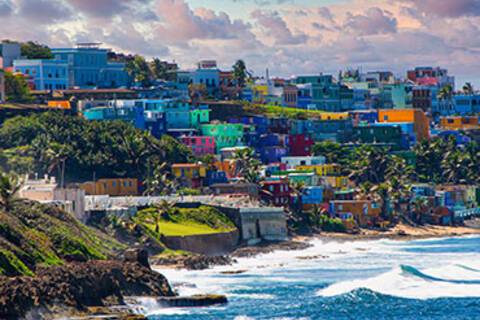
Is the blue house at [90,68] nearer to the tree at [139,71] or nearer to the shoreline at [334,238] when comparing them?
the tree at [139,71]

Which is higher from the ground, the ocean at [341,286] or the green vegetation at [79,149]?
the green vegetation at [79,149]

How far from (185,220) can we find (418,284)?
27433mm

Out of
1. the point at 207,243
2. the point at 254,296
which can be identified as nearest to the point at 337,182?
the point at 207,243

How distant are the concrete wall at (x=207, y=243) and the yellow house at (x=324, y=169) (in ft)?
114

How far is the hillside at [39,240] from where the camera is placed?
247 ft

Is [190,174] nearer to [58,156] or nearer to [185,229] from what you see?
[58,156]

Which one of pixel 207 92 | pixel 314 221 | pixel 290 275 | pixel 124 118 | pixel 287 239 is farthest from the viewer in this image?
pixel 207 92

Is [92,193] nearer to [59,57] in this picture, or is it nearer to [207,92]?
[59,57]

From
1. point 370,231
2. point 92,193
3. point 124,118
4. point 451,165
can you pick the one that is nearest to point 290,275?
point 92,193

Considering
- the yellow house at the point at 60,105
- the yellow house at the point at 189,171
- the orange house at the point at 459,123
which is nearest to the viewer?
the yellow house at the point at 189,171

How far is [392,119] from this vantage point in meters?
185

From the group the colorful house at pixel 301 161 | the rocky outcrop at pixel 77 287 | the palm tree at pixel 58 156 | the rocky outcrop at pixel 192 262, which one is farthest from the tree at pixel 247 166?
the rocky outcrop at pixel 77 287

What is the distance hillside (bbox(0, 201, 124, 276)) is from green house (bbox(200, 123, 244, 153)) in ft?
206

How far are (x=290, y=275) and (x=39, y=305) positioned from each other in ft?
108
